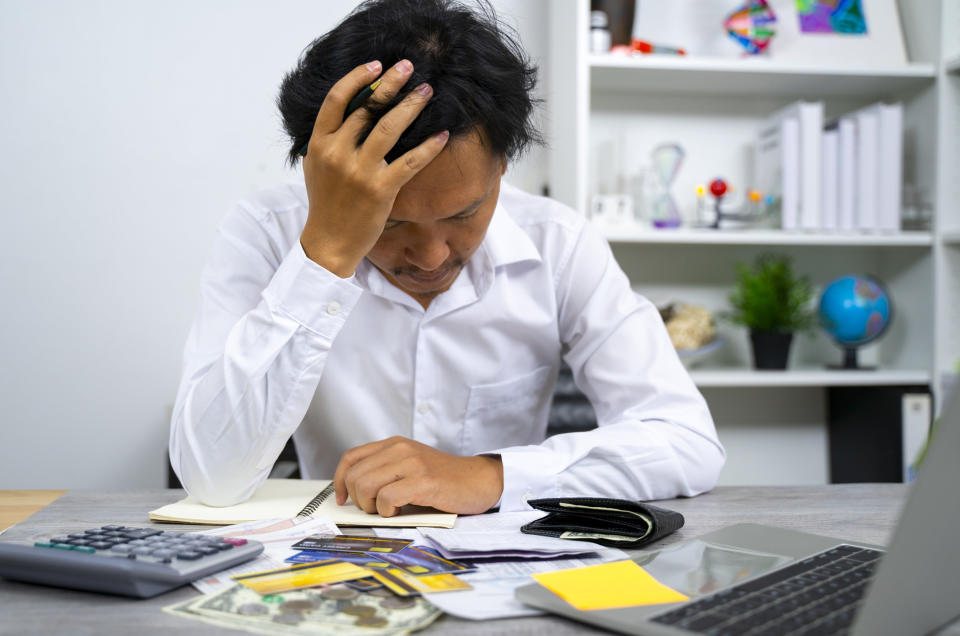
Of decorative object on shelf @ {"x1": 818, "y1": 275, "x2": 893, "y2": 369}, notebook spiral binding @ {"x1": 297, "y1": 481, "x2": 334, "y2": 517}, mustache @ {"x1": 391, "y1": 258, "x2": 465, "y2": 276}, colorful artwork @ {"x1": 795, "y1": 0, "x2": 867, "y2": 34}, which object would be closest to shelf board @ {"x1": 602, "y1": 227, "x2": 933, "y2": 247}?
decorative object on shelf @ {"x1": 818, "y1": 275, "x2": 893, "y2": 369}

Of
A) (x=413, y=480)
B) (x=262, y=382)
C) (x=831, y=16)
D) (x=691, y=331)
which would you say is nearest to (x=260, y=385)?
(x=262, y=382)

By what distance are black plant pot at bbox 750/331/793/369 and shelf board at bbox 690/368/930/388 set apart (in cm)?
4

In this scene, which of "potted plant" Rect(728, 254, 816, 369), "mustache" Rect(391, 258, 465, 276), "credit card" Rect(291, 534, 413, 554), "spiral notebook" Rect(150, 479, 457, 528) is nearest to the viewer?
"credit card" Rect(291, 534, 413, 554)

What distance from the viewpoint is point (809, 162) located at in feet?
6.64

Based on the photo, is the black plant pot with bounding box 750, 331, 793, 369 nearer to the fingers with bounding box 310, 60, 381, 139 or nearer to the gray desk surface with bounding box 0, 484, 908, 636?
the gray desk surface with bounding box 0, 484, 908, 636

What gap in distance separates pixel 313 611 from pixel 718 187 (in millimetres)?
1756

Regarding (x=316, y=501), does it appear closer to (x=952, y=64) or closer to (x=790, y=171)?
(x=790, y=171)

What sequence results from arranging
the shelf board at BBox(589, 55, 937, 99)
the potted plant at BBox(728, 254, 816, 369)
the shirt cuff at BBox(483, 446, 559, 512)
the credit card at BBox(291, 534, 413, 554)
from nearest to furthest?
1. the credit card at BBox(291, 534, 413, 554)
2. the shirt cuff at BBox(483, 446, 559, 512)
3. the shelf board at BBox(589, 55, 937, 99)
4. the potted plant at BBox(728, 254, 816, 369)

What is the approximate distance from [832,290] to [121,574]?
1.92m

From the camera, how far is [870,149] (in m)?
2.03

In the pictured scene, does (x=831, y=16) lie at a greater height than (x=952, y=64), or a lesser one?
greater

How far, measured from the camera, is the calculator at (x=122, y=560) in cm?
58

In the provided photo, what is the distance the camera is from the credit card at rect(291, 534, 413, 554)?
0.69 metres

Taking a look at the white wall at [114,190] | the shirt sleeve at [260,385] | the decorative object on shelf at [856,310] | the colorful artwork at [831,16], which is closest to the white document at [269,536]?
the shirt sleeve at [260,385]
